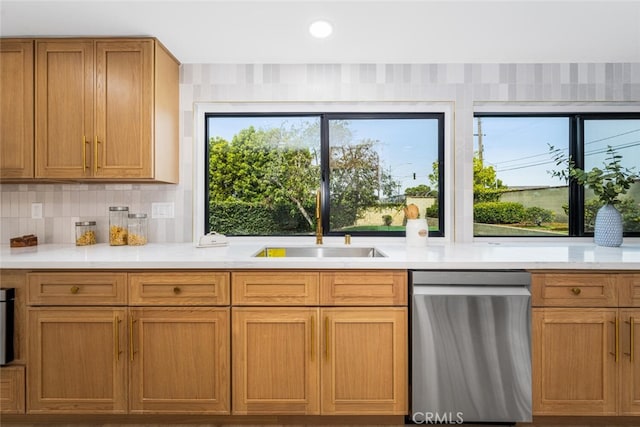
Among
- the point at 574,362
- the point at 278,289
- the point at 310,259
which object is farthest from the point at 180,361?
the point at 574,362

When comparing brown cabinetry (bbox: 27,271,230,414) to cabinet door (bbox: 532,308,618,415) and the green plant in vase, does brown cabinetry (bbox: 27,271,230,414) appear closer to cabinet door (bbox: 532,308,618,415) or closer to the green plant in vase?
cabinet door (bbox: 532,308,618,415)

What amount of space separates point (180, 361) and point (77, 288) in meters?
0.65

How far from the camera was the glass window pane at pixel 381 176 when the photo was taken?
2688 mm

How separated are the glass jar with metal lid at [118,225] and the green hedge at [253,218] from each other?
1.91 ft

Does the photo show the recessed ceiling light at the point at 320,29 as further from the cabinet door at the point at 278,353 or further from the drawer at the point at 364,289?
the cabinet door at the point at 278,353

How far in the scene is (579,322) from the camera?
1.81 meters

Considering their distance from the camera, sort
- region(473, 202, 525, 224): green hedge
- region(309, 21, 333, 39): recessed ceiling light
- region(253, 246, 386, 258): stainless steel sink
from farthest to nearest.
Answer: region(473, 202, 525, 224): green hedge
region(253, 246, 386, 258): stainless steel sink
region(309, 21, 333, 39): recessed ceiling light

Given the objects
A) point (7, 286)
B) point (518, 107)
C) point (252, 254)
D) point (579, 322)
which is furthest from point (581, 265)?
point (7, 286)

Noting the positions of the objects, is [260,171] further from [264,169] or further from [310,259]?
[310,259]

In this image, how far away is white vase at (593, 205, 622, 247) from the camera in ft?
7.79

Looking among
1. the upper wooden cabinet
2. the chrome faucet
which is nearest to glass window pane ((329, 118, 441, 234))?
the chrome faucet

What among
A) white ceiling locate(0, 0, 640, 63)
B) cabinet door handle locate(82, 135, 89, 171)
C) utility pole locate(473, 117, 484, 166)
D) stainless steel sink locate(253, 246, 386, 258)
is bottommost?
stainless steel sink locate(253, 246, 386, 258)

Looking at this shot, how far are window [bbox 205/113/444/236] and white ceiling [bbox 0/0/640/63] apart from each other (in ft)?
1.59

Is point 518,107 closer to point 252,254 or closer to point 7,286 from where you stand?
point 252,254
